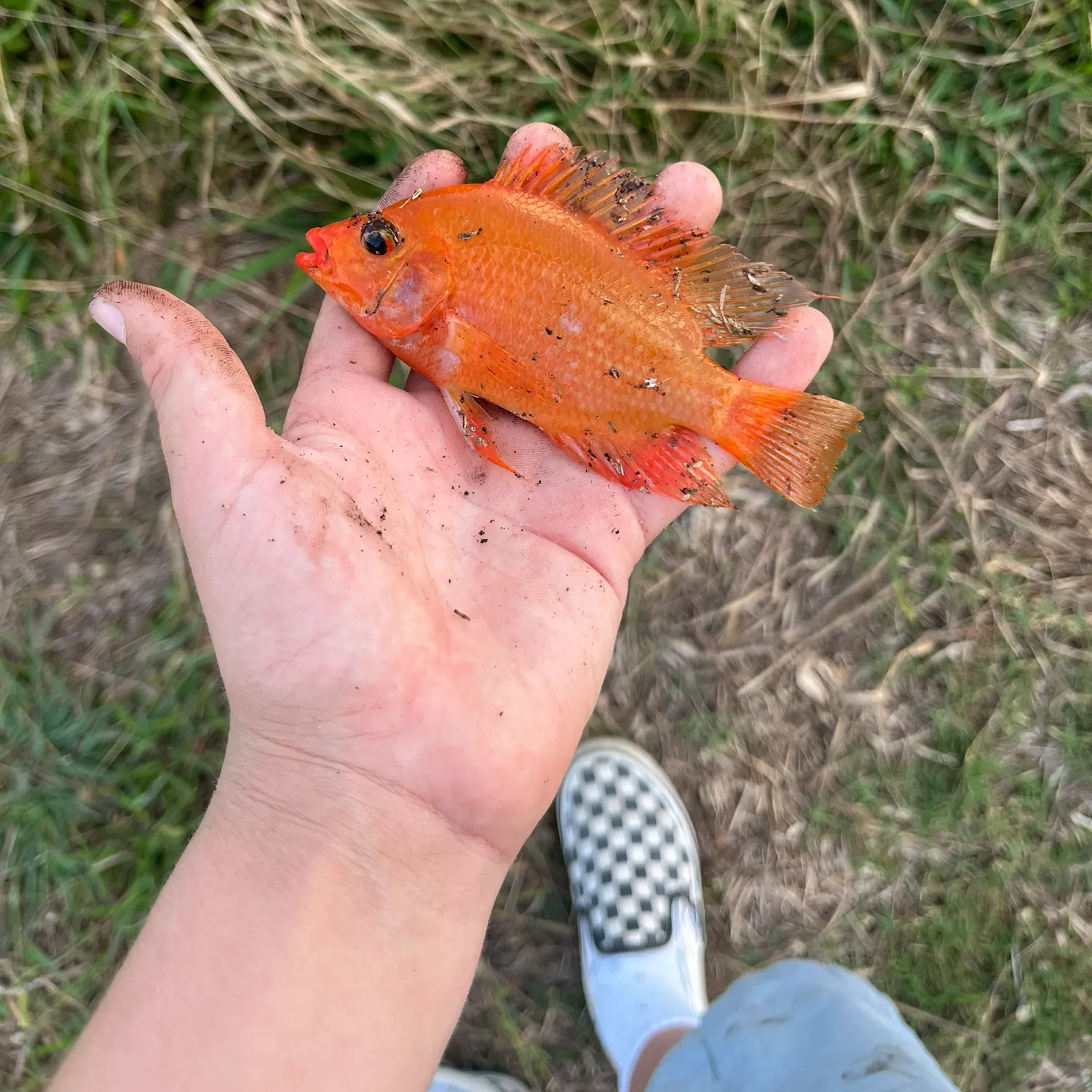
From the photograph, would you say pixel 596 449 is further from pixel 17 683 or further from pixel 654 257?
pixel 17 683

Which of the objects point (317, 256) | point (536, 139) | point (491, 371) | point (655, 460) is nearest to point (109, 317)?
point (317, 256)

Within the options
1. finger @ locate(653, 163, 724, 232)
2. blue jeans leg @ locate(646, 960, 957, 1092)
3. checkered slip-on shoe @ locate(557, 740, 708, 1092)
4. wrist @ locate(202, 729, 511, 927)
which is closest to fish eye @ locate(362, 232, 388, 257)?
finger @ locate(653, 163, 724, 232)

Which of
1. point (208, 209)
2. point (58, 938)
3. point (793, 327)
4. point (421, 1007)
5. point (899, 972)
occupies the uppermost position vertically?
point (793, 327)

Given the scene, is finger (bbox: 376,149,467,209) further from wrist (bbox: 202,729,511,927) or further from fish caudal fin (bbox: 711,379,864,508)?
wrist (bbox: 202,729,511,927)

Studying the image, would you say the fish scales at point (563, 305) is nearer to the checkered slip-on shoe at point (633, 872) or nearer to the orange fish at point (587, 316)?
the orange fish at point (587, 316)

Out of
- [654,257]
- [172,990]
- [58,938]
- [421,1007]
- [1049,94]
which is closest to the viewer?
[172,990]

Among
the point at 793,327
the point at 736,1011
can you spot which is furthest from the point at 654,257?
the point at 736,1011

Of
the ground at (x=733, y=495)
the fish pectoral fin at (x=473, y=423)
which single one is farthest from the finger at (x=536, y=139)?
the fish pectoral fin at (x=473, y=423)
